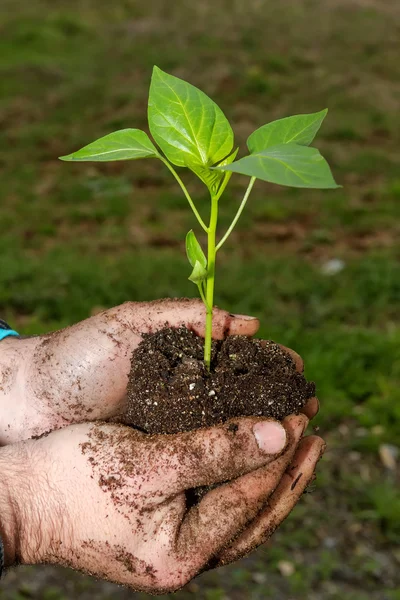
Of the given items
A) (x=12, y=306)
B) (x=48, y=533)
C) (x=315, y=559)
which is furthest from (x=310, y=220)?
A: (x=48, y=533)

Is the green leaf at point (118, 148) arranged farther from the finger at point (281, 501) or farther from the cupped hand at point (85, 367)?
the finger at point (281, 501)

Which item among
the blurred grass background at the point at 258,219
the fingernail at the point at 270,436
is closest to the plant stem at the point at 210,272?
the fingernail at the point at 270,436

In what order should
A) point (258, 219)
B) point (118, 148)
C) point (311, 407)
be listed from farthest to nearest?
point (258, 219)
point (311, 407)
point (118, 148)

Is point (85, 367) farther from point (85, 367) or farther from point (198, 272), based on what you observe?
point (198, 272)

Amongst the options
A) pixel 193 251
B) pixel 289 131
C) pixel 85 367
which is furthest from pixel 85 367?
pixel 289 131

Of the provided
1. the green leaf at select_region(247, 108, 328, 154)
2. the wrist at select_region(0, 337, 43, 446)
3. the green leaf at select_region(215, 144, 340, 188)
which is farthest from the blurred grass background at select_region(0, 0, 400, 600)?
the green leaf at select_region(215, 144, 340, 188)

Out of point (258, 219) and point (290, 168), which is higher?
point (290, 168)
